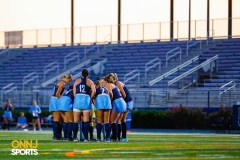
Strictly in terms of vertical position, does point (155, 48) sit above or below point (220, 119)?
above

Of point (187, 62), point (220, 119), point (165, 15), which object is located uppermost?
point (165, 15)

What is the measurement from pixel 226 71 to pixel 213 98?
4.30 metres

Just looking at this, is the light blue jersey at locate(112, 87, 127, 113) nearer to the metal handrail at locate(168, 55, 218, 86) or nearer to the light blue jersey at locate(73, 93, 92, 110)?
the light blue jersey at locate(73, 93, 92, 110)

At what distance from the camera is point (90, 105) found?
20.8 metres

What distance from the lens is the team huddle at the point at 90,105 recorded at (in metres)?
20.7

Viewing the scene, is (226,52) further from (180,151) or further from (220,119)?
(180,151)

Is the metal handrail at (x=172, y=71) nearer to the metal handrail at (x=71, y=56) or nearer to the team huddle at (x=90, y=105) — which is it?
the metal handrail at (x=71, y=56)

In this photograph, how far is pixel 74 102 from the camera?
2075cm

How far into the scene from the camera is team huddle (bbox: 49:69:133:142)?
20703mm

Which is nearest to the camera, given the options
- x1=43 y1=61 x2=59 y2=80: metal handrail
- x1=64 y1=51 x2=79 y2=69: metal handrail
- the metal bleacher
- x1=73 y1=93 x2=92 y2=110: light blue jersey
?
x1=73 y1=93 x2=92 y2=110: light blue jersey

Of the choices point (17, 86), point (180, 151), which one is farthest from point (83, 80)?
point (17, 86)

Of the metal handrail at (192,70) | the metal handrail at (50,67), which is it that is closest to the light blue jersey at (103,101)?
the metal handrail at (192,70)

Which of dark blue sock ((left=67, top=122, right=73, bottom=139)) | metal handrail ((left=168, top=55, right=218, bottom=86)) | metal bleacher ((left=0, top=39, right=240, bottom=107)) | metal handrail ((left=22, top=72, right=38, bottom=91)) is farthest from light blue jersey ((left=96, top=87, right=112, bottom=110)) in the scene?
metal handrail ((left=22, top=72, right=38, bottom=91))

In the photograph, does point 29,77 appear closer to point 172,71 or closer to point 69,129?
point 172,71
